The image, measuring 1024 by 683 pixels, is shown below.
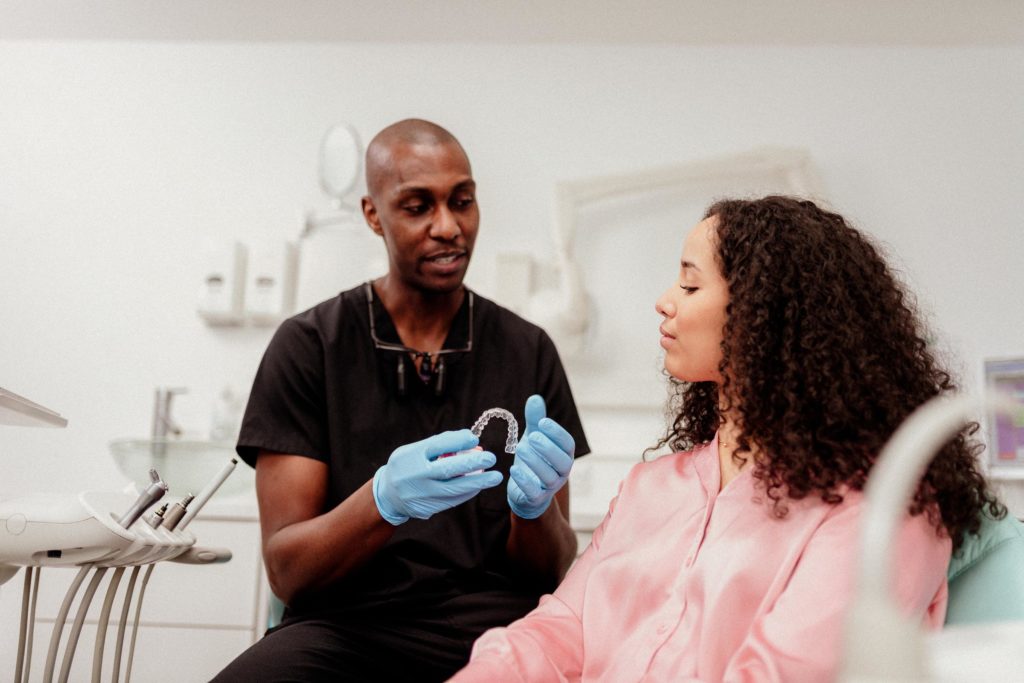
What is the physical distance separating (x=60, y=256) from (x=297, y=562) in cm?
182

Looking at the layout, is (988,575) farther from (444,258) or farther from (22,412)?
(22,412)

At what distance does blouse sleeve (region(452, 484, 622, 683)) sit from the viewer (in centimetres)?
111

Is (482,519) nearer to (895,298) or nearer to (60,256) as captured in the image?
(895,298)

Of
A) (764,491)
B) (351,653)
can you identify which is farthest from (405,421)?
(764,491)

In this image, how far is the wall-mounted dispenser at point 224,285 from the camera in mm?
2715

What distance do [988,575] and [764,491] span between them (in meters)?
0.24

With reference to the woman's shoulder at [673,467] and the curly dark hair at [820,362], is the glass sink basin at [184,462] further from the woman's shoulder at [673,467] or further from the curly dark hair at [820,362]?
the curly dark hair at [820,362]

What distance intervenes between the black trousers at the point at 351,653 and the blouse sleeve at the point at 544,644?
0.89 ft

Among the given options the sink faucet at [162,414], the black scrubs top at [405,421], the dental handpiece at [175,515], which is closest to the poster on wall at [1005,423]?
the black scrubs top at [405,421]

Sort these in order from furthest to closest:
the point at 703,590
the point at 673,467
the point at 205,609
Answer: the point at 205,609 < the point at 673,467 < the point at 703,590

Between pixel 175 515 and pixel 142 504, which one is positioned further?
pixel 175 515

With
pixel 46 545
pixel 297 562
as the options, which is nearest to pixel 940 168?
pixel 297 562

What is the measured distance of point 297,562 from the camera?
146cm

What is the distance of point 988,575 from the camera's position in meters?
1.05
